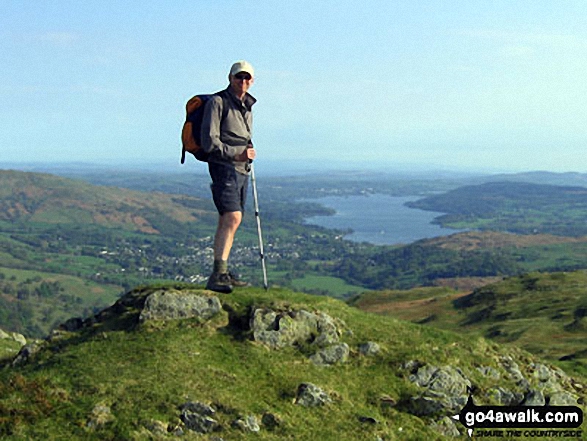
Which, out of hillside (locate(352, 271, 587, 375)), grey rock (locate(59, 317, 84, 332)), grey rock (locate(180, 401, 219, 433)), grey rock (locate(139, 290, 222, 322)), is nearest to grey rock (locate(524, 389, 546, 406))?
grey rock (locate(180, 401, 219, 433))

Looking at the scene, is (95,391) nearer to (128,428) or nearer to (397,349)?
(128,428)

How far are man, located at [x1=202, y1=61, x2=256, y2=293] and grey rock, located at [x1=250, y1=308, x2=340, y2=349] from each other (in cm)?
255

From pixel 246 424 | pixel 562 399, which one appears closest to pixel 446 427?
pixel 562 399

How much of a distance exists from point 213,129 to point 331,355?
7.32 m

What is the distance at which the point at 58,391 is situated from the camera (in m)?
12.1

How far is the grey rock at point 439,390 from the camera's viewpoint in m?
13.6

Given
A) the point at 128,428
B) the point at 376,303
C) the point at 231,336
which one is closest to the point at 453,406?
the point at 231,336

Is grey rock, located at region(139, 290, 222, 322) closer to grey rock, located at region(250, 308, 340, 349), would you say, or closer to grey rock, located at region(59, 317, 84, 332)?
grey rock, located at region(250, 308, 340, 349)

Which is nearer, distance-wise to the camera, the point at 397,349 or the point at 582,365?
the point at 397,349

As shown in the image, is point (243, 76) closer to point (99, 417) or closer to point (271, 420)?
point (271, 420)

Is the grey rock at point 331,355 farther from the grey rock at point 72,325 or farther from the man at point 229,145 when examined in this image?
the grey rock at point 72,325

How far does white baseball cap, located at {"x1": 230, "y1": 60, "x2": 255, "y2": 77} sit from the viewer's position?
52.9 feet

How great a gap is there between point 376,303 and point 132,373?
281 ft

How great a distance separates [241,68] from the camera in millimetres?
16078
